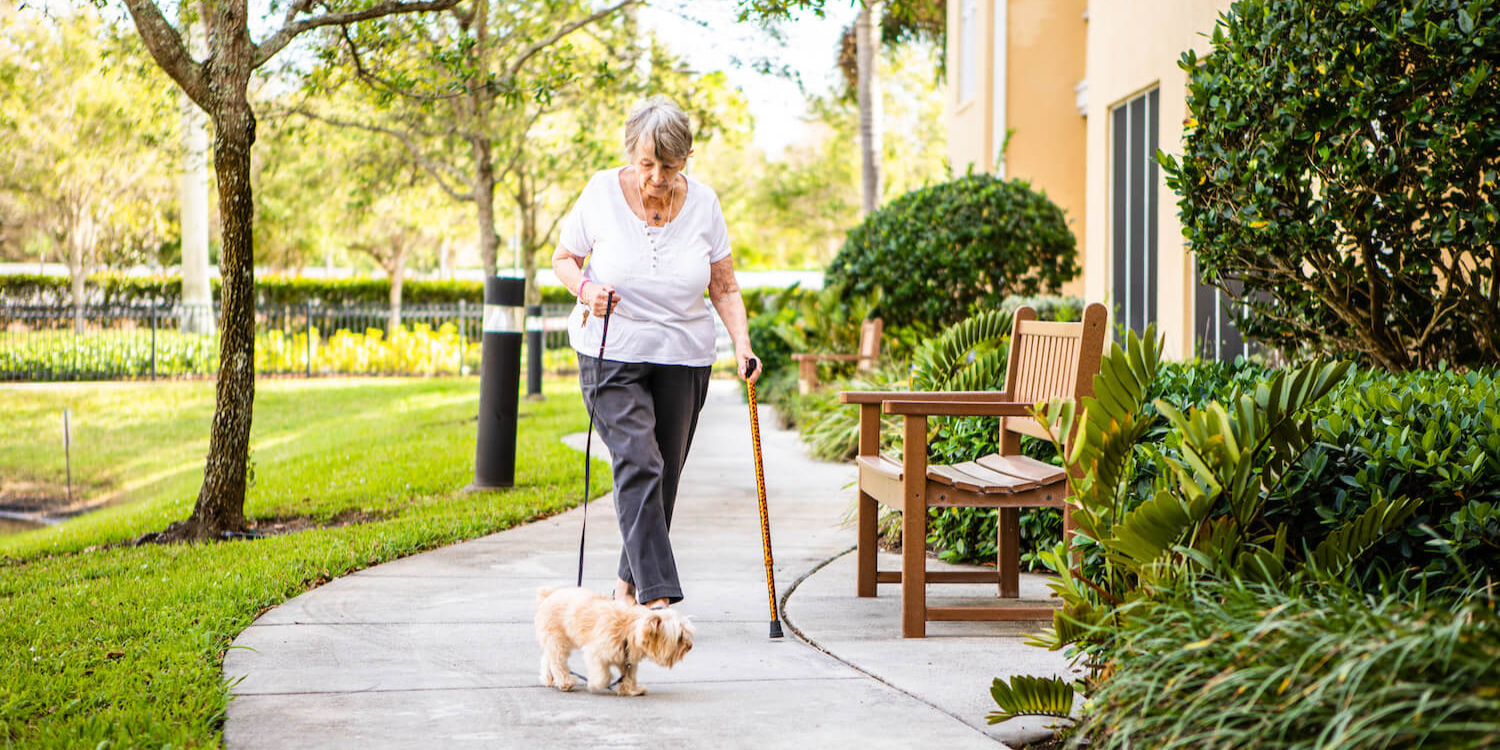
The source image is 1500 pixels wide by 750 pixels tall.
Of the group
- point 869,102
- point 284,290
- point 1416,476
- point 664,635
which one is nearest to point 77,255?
point 284,290

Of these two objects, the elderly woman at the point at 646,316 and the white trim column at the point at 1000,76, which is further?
the white trim column at the point at 1000,76

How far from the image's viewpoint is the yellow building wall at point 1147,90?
1030 cm

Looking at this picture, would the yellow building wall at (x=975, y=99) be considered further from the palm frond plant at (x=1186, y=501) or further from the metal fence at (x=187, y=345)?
the palm frond plant at (x=1186, y=501)

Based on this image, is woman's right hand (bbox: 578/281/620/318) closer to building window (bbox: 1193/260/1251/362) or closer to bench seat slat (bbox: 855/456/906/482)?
bench seat slat (bbox: 855/456/906/482)

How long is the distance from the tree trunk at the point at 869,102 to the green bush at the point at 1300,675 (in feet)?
52.5

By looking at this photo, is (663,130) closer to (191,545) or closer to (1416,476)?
(1416,476)

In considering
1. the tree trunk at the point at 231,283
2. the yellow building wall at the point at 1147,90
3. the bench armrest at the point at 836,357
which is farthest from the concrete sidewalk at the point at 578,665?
the bench armrest at the point at 836,357

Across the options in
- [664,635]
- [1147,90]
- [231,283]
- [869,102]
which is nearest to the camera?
[664,635]

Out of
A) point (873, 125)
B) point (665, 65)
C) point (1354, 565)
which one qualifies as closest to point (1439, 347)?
point (1354, 565)

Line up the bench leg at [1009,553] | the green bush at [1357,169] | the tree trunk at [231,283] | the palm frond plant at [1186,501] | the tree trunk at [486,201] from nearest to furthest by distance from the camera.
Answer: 1. the palm frond plant at [1186,501]
2. the green bush at [1357,169]
3. the bench leg at [1009,553]
4. the tree trunk at [231,283]
5. the tree trunk at [486,201]

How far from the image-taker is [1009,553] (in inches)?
228

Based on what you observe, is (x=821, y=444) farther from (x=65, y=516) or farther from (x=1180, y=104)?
(x=65, y=516)

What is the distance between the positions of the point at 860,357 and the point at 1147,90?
416 cm

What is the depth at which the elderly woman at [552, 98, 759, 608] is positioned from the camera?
4.56 meters
